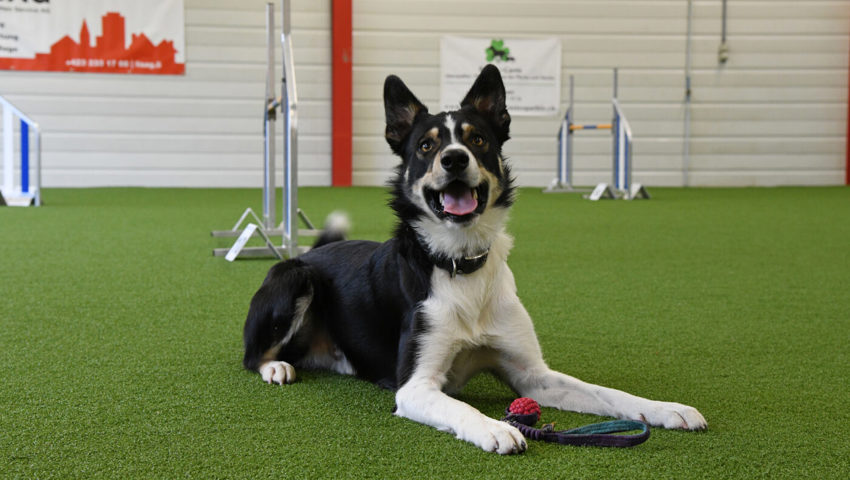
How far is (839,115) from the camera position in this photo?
13.2m

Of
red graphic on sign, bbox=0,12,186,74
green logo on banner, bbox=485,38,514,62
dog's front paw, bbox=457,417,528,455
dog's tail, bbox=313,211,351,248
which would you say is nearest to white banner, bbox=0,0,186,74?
red graphic on sign, bbox=0,12,186,74

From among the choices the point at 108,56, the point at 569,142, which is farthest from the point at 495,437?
the point at 108,56

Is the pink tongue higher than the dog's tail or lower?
higher

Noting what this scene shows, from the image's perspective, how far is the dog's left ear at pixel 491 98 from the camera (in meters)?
2.41


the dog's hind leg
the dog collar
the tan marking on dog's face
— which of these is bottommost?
the dog's hind leg

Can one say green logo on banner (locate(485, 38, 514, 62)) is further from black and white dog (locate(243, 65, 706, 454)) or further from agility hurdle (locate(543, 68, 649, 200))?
black and white dog (locate(243, 65, 706, 454))

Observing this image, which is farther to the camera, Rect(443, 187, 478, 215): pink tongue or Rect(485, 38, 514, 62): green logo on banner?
Rect(485, 38, 514, 62): green logo on banner

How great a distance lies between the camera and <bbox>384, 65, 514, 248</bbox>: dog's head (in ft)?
7.20

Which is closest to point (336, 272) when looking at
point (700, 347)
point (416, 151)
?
point (416, 151)

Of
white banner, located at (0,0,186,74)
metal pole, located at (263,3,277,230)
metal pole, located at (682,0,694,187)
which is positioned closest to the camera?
metal pole, located at (263,3,277,230)

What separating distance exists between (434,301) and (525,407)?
1.20ft

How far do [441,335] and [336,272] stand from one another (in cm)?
57

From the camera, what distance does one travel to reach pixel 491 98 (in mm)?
2441

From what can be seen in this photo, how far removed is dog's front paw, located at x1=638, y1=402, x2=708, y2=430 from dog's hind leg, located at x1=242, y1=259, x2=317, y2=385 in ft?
3.49
